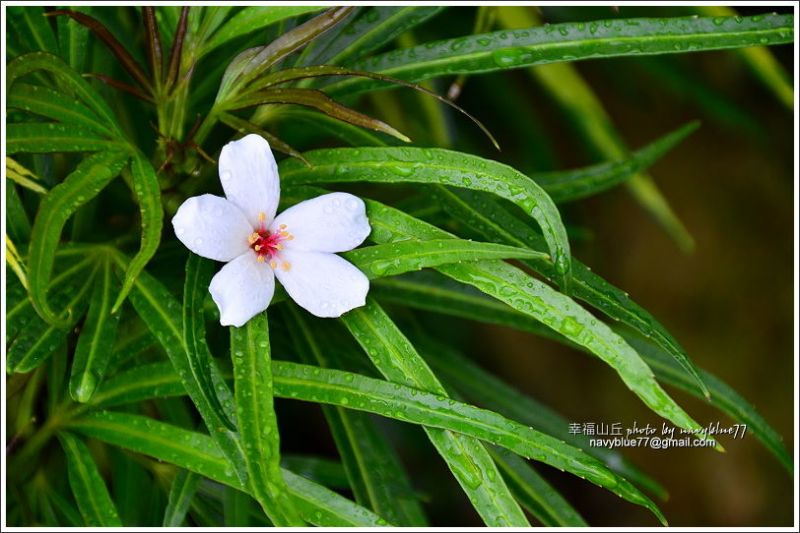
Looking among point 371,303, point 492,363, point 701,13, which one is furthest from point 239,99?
point 492,363

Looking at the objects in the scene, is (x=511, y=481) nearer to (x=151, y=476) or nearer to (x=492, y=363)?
(x=151, y=476)

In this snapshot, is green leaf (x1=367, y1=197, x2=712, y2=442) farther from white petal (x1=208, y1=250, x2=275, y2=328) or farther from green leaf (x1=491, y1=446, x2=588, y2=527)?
green leaf (x1=491, y1=446, x2=588, y2=527)

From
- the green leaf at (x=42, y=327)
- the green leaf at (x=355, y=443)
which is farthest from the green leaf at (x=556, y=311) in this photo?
the green leaf at (x=42, y=327)

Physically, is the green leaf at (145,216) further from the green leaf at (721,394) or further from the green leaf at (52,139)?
the green leaf at (721,394)

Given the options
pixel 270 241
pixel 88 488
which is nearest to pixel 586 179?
pixel 270 241

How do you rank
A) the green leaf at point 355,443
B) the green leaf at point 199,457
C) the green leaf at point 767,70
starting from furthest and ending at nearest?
the green leaf at point 767,70 → the green leaf at point 355,443 → the green leaf at point 199,457

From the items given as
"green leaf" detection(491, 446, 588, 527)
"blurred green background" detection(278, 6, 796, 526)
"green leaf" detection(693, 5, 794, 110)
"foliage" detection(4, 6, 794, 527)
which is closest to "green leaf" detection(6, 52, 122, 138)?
"foliage" detection(4, 6, 794, 527)
